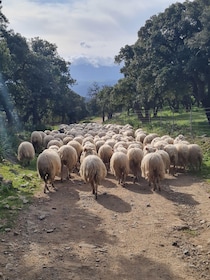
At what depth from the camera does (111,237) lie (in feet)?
24.1

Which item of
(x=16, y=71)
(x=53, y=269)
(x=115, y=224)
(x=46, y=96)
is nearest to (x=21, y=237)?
(x=53, y=269)

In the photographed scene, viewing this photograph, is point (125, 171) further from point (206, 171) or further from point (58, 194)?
point (206, 171)

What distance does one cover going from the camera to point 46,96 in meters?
40.2

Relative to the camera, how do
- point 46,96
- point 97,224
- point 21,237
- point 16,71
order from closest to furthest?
point 21,237, point 97,224, point 16,71, point 46,96

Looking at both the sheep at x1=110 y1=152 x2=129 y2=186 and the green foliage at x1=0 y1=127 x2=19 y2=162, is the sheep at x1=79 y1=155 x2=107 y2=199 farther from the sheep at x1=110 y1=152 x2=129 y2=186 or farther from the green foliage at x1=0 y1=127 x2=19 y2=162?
the green foliage at x1=0 y1=127 x2=19 y2=162

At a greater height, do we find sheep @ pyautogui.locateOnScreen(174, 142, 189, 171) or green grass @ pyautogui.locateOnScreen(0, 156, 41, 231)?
sheep @ pyautogui.locateOnScreen(174, 142, 189, 171)

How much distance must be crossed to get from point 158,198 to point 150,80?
18.4 metres

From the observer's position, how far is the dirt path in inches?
230

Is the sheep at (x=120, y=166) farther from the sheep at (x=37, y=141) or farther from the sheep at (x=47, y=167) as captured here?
the sheep at (x=37, y=141)

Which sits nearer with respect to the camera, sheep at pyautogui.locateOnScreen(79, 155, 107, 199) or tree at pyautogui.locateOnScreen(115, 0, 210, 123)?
sheep at pyautogui.locateOnScreen(79, 155, 107, 199)

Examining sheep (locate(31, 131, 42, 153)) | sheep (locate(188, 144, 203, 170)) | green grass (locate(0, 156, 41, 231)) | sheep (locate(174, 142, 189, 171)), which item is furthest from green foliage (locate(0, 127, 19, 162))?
sheep (locate(188, 144, 203, 170))

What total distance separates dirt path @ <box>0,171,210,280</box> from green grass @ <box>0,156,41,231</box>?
275 millimetres

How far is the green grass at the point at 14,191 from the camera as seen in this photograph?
8305 millimetres

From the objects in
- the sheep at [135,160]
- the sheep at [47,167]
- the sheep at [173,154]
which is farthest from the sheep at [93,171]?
the sheep at [173,154]
